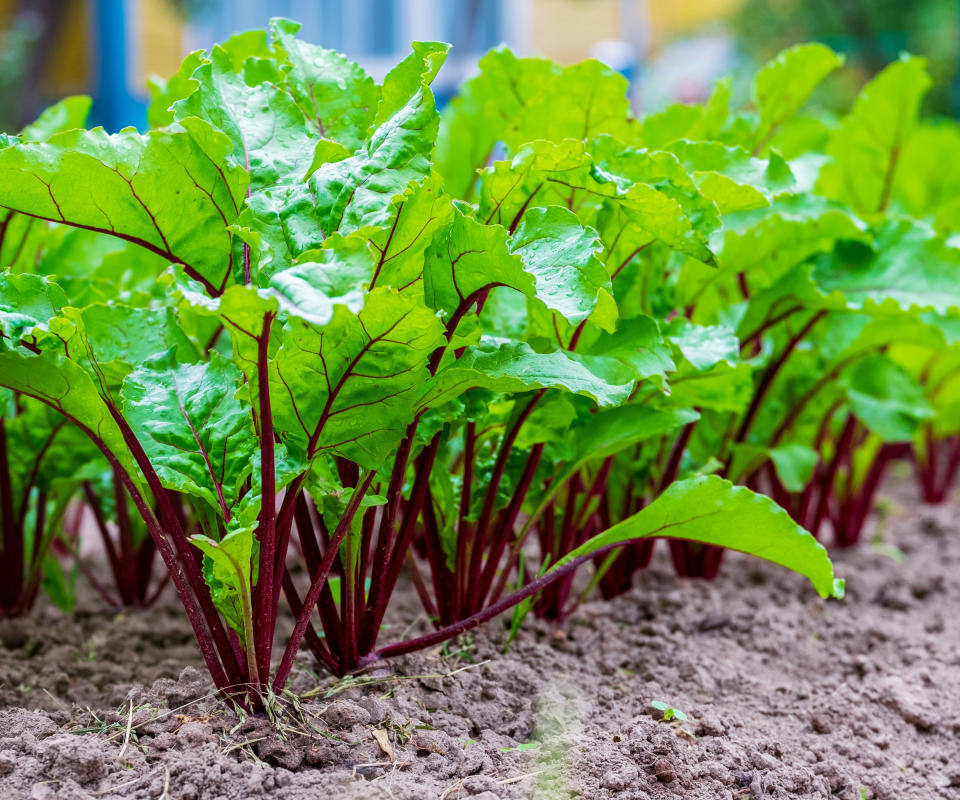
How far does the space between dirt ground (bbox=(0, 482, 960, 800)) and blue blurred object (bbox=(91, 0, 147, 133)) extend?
360 inches

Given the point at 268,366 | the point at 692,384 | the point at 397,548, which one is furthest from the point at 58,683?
the point at 692,384

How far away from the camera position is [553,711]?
154 cm

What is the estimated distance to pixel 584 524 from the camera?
197 cm

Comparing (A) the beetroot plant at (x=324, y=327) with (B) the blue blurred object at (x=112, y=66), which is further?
(B) the blue blurred object at (x=112, y=66)

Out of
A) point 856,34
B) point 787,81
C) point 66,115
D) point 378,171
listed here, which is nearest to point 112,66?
point 856,34

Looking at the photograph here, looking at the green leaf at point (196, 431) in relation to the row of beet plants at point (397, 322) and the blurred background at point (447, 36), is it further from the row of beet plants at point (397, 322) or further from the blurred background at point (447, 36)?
the blurred background at point (447, 36)

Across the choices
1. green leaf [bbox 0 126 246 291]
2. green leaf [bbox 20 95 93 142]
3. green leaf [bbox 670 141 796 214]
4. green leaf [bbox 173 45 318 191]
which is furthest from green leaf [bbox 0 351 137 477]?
green leaf [bbox 670 141 796 214]

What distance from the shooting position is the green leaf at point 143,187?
1.24m

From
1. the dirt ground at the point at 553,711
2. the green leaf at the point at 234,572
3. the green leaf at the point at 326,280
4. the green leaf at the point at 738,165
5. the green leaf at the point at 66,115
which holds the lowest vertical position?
the dirt ground at the point at 553,711

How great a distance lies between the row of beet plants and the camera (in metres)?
1.27

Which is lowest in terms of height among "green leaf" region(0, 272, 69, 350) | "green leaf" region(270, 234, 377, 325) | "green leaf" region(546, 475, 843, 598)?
"green leaf" region(546, 475, 843, 598)

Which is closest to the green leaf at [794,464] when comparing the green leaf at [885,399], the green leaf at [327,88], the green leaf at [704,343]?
the green leaf at [885,399]

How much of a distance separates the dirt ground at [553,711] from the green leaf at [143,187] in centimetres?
63

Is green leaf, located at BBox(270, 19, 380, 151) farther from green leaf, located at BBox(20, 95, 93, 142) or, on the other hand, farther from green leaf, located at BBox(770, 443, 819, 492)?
green leaf, located at BBox(770, 443, 819, 492)
